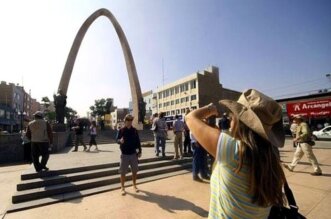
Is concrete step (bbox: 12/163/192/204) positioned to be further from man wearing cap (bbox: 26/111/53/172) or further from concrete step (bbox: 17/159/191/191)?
man wearing cap (bbox: 26/111/53/172)

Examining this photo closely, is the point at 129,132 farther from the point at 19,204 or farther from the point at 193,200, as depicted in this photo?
the point at 19,204

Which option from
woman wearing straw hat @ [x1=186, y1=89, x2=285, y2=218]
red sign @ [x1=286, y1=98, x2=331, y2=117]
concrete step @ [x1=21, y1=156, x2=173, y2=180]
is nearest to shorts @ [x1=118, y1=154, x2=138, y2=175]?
concrete step @ [x1=21, y1=156, x2=173, y2=180]

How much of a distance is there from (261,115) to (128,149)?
15.2ft

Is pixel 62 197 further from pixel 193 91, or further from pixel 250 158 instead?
pixel 193 91

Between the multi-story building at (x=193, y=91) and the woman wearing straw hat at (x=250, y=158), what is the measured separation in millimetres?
48241

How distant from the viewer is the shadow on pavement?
4.31m

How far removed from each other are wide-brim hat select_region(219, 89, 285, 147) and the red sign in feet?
95.5

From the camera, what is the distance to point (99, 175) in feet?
21.2

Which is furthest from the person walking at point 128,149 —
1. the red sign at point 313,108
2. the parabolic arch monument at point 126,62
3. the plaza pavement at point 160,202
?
the red sign at point 313,108

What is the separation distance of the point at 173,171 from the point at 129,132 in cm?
293

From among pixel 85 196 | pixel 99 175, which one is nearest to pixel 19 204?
pixel 85 196

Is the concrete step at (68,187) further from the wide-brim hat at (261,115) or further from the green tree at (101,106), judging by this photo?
the green tree at (101,106)

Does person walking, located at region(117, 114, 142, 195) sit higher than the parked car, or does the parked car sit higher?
person walking, located at region(117, 114, 142, 195)

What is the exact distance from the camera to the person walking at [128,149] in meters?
5.42
